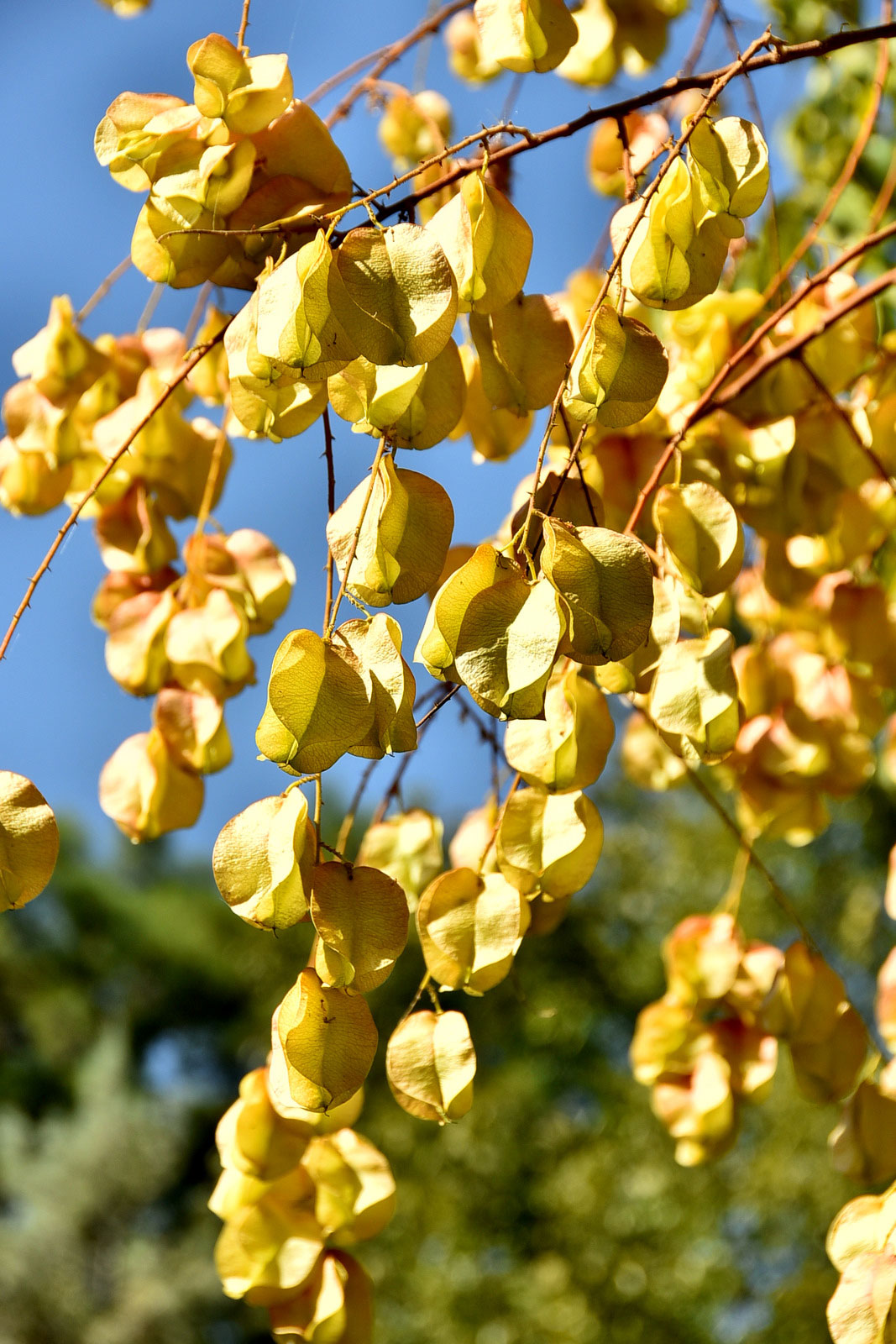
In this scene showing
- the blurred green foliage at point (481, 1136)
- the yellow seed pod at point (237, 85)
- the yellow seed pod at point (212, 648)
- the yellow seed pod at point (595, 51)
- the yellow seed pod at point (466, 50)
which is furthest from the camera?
the blurred green foliage at point (481, 1136)

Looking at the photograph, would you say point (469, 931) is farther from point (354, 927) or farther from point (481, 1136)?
point (481, 1136)

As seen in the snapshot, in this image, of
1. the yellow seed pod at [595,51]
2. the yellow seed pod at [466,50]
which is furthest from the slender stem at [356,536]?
the yellow seed pod at [466,50]

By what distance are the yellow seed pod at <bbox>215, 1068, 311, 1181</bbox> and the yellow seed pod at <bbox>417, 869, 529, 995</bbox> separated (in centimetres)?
11

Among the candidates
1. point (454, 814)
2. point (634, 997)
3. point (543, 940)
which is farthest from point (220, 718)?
point (454, 814)

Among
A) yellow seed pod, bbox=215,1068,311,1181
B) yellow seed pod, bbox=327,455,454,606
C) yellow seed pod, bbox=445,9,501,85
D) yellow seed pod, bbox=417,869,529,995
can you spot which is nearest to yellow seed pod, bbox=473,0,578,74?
yellow seed pod, bbox=327,455,454,606

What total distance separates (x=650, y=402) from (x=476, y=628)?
104mm

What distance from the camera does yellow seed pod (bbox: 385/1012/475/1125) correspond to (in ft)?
1.29

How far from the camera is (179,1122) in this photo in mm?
7535

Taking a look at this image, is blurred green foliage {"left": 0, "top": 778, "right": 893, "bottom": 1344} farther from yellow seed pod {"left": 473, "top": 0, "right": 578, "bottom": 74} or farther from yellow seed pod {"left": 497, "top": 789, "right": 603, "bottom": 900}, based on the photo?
yellow seed pod {"left": 473, "top": 0, "right": 578, "bottom": 74}

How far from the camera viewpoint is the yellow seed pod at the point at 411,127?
888 millimetres

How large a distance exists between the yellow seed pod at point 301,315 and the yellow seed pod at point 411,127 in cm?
59

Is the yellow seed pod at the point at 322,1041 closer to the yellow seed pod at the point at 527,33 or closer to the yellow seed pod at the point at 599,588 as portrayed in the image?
the yellow seed pod at the point at 599,588

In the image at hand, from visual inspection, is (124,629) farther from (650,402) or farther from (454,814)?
(454,814)

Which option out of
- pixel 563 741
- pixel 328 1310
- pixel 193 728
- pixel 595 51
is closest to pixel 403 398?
pixel 563 741
